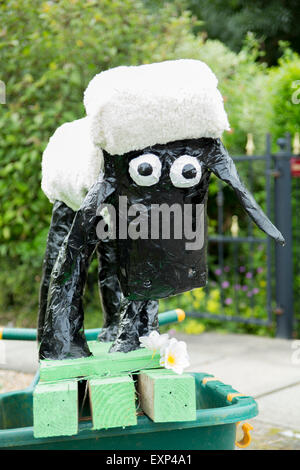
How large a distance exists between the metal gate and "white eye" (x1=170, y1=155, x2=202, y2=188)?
311 cm

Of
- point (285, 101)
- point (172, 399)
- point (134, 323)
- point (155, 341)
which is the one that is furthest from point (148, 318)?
point (285, 101)

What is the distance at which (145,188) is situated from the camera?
179 centimetres

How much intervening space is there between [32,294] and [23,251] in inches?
19.4

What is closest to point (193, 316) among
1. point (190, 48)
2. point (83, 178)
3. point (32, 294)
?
point (32, 294)

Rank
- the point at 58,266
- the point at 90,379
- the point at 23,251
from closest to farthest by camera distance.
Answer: the point at 90,379 < the point at 58,266 < the point at 23,251

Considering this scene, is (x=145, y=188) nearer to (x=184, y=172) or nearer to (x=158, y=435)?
(x=184, y=172)

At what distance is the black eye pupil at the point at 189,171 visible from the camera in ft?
5.77

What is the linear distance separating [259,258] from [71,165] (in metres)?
3.49

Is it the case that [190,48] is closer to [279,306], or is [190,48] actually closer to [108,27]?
[108,27]

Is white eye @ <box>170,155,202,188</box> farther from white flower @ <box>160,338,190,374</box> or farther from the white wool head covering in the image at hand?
white flower @ <box>160,338,190,374</box>

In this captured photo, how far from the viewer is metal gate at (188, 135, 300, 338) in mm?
4855

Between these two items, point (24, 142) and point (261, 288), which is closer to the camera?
point (24, 142)

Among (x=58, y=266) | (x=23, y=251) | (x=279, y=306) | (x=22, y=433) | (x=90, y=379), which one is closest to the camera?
(x=22, y=433)

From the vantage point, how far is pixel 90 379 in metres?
1.74
